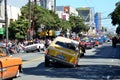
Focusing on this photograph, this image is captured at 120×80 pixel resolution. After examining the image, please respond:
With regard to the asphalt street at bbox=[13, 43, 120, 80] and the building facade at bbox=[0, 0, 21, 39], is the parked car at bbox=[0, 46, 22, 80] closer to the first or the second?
the asphalt street at bbox=[13, 43, 120, 80]

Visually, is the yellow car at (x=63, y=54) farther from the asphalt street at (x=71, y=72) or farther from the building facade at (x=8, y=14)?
the building facade at (x=8, y=14)

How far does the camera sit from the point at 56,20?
9019 cm

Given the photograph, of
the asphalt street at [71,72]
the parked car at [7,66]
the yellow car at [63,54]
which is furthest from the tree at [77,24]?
the parked car at [7,66]

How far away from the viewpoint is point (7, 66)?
1667 cm

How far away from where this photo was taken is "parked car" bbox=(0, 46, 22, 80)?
1625cm

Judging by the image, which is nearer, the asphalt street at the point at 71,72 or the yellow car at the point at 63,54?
the asphalt street at the point at 71,72

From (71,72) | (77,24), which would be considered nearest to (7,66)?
(71,72)

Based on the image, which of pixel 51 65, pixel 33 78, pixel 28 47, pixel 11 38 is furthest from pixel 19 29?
pixel 33 78

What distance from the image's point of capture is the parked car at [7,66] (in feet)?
53.3

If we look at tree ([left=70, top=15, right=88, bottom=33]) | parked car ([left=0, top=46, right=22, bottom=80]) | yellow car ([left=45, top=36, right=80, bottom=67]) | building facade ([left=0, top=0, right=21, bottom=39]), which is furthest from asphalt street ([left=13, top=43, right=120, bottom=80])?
tree ([left=70, top=15, right=88, bottom=33])

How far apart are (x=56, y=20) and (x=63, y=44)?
6218cm

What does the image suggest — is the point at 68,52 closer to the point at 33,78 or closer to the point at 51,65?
the point at 51,65

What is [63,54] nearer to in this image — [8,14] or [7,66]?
[7,66]

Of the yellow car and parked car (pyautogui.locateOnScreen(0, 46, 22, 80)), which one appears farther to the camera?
the yellow car
